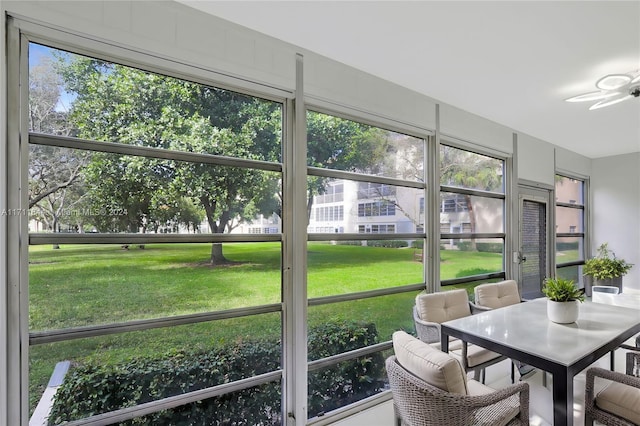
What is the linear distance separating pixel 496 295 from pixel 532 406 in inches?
38.1

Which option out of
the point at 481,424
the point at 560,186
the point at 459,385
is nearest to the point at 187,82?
the point at 459,385

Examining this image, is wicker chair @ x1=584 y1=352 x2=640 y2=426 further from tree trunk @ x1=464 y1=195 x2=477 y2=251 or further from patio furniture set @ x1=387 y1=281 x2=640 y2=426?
tree trunk @ x1=464 y1=195 x2=477 y2=251

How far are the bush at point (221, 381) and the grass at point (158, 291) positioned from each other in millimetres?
84

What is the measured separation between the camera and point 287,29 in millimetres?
2035

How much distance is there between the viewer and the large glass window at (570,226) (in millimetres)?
5281

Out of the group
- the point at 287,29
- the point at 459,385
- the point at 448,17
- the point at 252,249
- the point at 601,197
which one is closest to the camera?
the point at 459,385

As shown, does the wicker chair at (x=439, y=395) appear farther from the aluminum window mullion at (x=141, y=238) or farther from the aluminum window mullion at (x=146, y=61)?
the aluminum window mullion at (x=146, y=61)

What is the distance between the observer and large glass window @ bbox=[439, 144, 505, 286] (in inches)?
135

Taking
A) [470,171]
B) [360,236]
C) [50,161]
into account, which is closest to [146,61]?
[50,161]

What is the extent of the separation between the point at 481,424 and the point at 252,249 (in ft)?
5.44

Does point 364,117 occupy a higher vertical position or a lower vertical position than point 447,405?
higher

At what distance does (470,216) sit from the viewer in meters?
3.72

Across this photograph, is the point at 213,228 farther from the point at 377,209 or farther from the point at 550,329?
the point at 550,329

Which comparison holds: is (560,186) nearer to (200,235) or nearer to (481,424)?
(481,424)
